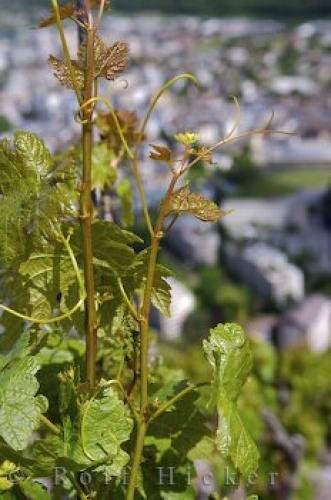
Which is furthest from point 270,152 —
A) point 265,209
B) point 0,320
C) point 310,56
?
point 0,320

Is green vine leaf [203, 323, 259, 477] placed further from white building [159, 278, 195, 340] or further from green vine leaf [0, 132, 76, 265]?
white building [159, 278, 195, 340]

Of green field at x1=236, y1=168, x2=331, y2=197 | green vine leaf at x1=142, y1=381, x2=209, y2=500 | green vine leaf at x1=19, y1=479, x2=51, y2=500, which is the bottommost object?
green vine leaf at x1=19, y1=479, x2=51, y2=500

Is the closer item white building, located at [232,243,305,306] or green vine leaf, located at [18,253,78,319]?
green vine leaf, located at [18,253,78,319]

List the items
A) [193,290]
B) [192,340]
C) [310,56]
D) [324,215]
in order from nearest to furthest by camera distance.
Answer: [192,340], [193,290], [324,215], [310,56]

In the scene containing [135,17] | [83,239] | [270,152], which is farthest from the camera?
[135,17]

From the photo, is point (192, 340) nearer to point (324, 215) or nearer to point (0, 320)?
point (324, 215)

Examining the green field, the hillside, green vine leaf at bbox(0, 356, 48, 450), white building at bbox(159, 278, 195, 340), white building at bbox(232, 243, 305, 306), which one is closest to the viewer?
green vine leaf at bbox(0, 356, 48, 450)

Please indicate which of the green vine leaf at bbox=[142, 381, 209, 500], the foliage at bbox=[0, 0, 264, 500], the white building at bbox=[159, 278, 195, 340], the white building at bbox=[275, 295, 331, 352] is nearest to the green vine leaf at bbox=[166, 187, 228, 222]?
the foliage at bbox=[0, 0, 264, 500]
